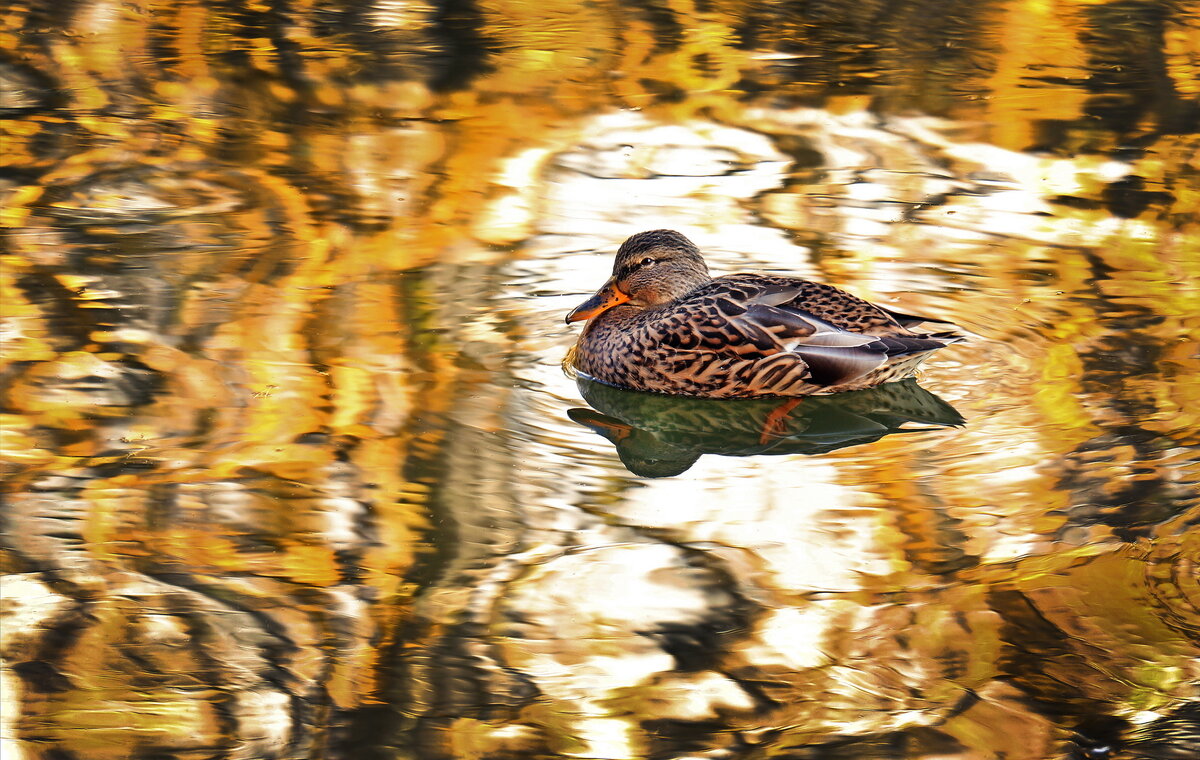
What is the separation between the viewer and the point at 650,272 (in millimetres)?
7613

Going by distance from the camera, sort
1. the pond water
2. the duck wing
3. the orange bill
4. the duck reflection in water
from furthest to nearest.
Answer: the orange bill → the duck wing → the duck reflection in water → the pond water

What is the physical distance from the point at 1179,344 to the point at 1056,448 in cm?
153

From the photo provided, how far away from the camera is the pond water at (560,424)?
4566mm

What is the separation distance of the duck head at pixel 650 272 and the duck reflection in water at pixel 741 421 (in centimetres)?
56

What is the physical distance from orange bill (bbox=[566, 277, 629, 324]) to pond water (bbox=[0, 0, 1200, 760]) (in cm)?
20

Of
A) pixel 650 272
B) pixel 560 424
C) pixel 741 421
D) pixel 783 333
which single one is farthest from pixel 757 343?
pixel 560 424

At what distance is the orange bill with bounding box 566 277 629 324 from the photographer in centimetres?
747

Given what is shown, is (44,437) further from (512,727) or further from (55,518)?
(512,727)

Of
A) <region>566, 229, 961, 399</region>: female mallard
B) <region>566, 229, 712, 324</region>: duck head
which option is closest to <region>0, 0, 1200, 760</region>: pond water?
<region>566, 229, 961, 399</region>: female mallard

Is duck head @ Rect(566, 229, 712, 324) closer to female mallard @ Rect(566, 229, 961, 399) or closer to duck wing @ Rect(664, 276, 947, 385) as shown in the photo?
female mallard @ Rect(566, 229, 961, 399)

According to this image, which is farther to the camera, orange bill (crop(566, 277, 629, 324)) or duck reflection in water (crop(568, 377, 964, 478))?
orange bill (crop(566, 277, 629, 324))

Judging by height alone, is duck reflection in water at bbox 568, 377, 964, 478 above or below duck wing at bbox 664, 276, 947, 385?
below

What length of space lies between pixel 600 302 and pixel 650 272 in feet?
0.99

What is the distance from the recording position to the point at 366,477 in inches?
237
